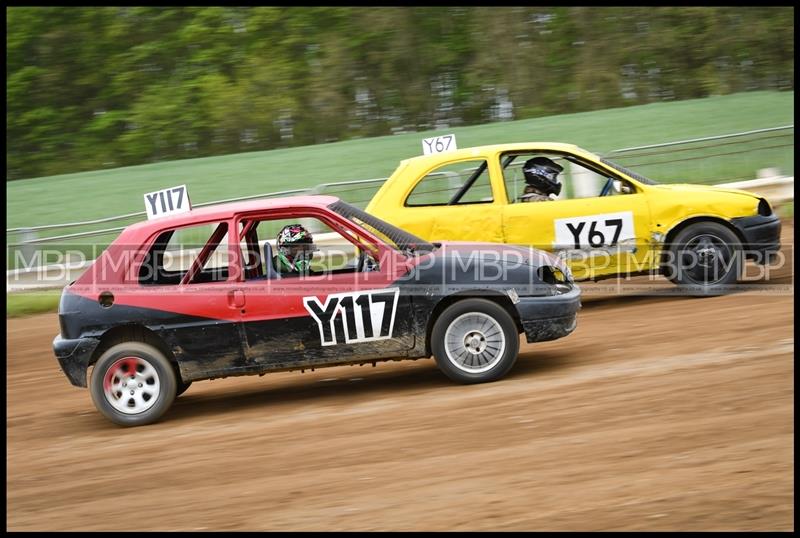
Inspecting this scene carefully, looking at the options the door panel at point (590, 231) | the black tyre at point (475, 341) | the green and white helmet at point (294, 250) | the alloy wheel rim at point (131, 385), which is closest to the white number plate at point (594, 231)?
the door panel at point (590, 231)

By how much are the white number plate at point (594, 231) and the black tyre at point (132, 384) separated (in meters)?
4.36

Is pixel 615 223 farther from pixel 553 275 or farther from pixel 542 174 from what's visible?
pixel 553 275

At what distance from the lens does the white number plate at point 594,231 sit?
10250 mm

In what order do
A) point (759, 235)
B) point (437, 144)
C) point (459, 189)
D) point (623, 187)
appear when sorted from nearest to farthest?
point (759, 235), point (623, 187), point (459, 189), point (437, 144)

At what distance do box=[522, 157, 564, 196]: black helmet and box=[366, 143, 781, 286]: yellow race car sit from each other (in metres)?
0.24

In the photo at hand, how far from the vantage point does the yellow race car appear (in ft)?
33.5

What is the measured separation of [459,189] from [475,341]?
3026 millimetres

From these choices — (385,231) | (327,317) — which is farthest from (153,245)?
(385,231)

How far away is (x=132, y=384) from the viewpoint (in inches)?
318

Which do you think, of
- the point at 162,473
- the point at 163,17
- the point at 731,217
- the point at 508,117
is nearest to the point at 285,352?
the point at 162,473

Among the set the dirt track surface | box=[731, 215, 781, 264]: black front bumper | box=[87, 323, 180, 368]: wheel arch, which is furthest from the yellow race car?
box=[87, 323, 180, 368]: wheel arch

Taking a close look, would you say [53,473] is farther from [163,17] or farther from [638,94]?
[163,17]

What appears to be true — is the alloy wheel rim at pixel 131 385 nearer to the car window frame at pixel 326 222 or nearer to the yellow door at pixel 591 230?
the car window frame at pixel 326 222

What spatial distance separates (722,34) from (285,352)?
2394cm
